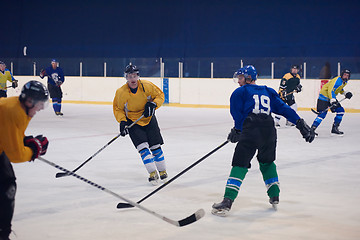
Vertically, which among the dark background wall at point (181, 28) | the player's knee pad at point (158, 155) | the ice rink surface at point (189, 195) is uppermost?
the dark background wall at point (181, 28)

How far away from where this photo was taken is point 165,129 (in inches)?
385

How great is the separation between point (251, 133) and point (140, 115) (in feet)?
5.08

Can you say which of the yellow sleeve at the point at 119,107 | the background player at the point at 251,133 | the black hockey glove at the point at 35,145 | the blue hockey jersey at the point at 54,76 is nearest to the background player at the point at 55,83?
the blue hockey jersey at the point at 54,76

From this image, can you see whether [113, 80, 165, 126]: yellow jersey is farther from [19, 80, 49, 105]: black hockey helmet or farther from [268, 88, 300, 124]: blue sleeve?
[19, 80, 49, 105]: black hockey helmet

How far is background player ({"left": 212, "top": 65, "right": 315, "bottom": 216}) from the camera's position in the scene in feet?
13.3

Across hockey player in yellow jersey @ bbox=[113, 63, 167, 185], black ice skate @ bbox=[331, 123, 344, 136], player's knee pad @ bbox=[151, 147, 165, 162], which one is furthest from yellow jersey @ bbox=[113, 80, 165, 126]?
black ice skate @ bbox=[331, 123, 344, 136]

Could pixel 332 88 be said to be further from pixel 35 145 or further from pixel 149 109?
pixel 35 145

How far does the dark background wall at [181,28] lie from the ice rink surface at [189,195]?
8.26 metres

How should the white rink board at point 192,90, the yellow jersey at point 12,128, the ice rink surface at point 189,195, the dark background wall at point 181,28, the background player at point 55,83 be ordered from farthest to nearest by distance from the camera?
the dark background wall at point 181,28
the white rink board at point 192,90
the background player at point 55,83
the ice rink surface at point 189,195
the yellow jersey at point 12,128

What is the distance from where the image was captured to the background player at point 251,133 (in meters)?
4.06

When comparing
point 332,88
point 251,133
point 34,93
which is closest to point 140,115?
point 251,133

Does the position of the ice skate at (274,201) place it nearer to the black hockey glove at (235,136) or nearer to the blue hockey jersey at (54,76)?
the black hockey glove at (235,136)

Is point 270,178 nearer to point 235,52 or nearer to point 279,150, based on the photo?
point 279,150

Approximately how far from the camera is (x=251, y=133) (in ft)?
13.4
